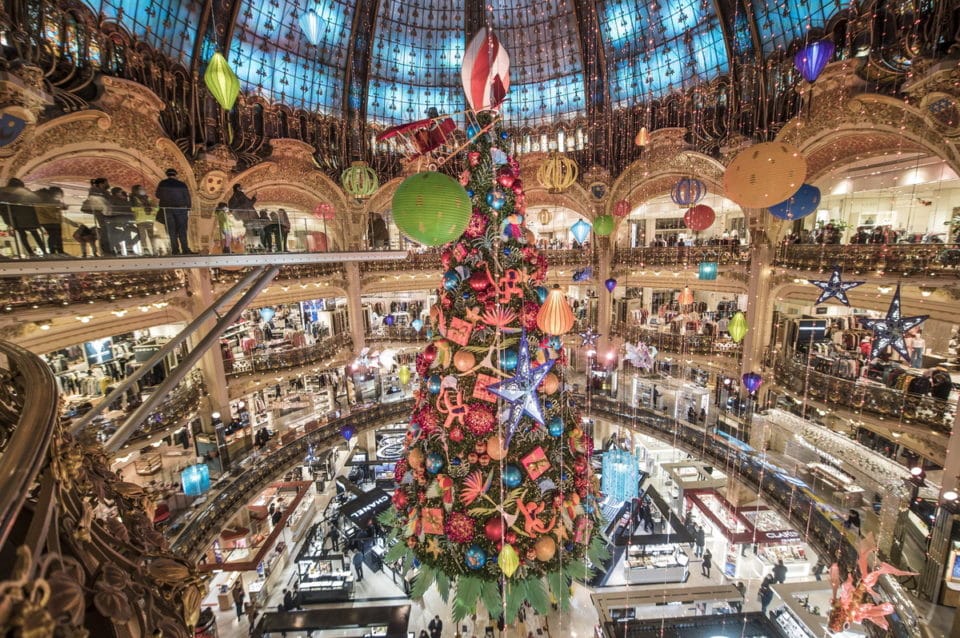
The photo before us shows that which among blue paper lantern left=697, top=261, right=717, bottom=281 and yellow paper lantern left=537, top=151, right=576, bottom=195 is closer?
yellow paper lantern left=537, top=151, right=576, bottom=195

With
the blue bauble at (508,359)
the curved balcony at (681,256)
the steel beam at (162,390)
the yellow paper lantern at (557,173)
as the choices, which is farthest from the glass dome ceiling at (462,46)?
the blue bauble at (508,359)

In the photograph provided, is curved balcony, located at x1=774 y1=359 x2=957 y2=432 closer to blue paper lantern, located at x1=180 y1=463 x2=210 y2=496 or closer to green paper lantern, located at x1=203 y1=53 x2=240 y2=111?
green paper lantern, located at x1=203 y1=53 x2=240 y2=111

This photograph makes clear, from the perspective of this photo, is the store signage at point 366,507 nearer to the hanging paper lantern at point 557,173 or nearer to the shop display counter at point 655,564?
the shop display counter at point 655,564

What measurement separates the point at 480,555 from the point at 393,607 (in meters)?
5.20

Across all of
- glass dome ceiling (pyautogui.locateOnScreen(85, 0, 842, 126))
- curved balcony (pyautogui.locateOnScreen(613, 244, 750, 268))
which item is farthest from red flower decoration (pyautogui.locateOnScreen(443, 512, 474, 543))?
glass dome ceiling (pyautogui.locateOnScreen(85, 0, 842, 126))

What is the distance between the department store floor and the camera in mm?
8648

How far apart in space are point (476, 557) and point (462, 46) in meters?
19.5

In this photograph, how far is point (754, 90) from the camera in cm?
1301

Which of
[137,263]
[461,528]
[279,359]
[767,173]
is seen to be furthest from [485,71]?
[279,359]

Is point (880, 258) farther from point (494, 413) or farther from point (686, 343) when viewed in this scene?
point (494, 413)

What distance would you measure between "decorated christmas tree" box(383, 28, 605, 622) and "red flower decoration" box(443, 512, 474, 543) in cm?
2

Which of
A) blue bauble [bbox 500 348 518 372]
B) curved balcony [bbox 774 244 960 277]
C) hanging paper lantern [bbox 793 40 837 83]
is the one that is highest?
hanging paper lantern [bbox 793 40 837 83]

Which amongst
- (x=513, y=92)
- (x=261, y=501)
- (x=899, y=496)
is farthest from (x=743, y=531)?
(x=513, y=92)

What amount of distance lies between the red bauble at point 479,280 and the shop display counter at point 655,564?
9.62 metres
